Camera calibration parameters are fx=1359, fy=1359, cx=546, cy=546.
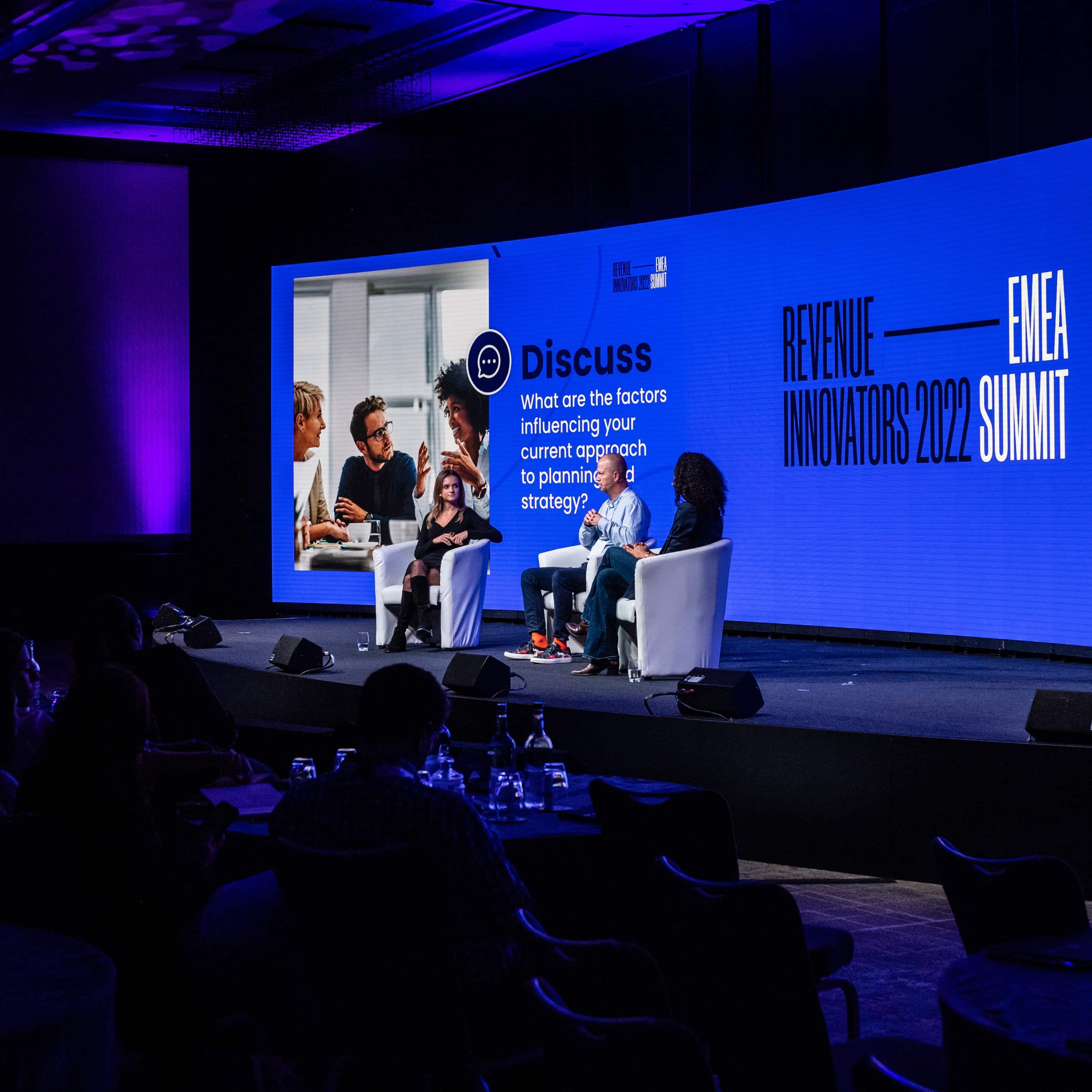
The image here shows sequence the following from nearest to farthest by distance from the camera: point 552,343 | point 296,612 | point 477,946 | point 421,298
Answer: point 477,946 → point 552,343 → point 421,298 → point 296,612

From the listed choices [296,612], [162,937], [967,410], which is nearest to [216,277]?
[296,612]

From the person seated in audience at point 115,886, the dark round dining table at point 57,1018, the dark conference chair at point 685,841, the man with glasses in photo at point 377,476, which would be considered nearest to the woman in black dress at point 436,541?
the man with glasses in photo at point 377,476

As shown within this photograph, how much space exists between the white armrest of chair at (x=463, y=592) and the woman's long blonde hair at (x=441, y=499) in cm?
27

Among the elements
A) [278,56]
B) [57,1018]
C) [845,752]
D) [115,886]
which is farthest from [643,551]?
[57,1018]

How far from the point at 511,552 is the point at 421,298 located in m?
2.11

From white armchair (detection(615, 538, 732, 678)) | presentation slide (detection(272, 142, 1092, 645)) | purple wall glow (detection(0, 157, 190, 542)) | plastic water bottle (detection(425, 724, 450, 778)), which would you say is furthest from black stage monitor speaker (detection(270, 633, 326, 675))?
purple wall glow (detection(0, 157, 190, 542))

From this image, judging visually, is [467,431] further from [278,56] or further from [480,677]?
[480,677]

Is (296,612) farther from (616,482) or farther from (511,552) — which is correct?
(616,482)

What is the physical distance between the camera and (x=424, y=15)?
891 centimetres

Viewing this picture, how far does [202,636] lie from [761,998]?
708 centimetres

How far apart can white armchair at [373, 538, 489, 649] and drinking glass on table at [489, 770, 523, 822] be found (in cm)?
473

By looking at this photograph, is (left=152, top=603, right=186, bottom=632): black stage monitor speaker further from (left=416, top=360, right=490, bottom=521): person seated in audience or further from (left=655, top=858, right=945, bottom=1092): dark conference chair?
(left=655, top=858, right=945, bottom=1092): dark conference chair

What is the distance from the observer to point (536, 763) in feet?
11.1

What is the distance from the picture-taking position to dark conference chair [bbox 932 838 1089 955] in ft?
7.50
